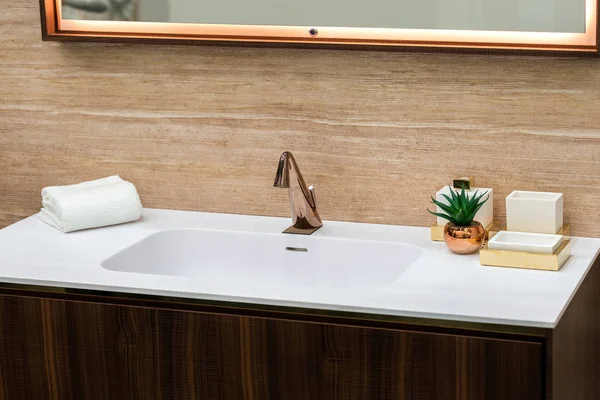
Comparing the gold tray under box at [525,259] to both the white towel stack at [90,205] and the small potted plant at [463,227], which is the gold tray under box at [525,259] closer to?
the small potted plant at [463,227]

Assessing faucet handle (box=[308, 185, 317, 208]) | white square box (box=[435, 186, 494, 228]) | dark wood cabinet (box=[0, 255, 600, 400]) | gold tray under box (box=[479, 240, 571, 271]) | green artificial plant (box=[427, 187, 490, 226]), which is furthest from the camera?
faucet handle (box=[308, 185, 317, 208])

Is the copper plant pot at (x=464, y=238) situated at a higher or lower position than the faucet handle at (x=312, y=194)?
lower

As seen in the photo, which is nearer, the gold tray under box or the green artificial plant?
the gold tray under box

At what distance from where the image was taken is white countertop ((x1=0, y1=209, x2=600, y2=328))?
1736mm

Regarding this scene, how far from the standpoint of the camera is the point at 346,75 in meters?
2.23

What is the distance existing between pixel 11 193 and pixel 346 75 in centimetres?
91

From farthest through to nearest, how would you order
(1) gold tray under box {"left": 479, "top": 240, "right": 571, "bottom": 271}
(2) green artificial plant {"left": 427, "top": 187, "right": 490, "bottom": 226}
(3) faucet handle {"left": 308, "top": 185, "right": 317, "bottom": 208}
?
(3) faucet handle {"left": 308, "top": 185, "right": 317, "bottom": 208}
(2) green artificial plant {"left": 427, "top": 187, "right": 490, "bottom": 226}
(1) gold tray under box {"left": 479, "top": 240, "right": 571, "bottom": 271}

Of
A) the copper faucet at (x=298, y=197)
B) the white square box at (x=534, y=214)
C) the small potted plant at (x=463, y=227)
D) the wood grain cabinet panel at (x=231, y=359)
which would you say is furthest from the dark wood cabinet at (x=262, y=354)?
the copper faucet at (x=298, y=197)

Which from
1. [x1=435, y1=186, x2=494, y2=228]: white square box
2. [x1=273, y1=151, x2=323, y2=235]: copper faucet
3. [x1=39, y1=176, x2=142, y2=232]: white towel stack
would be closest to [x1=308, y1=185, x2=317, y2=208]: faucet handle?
[x1=273, y1=151, x2=323, y2=235]: copper faucet

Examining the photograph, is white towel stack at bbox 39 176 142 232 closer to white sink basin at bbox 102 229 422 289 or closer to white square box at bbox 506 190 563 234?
white sink basin at bbox 102 229 422 289

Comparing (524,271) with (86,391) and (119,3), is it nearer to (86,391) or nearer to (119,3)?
(86,391)

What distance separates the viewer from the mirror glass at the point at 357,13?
2027 mm

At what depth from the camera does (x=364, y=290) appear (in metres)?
1.83

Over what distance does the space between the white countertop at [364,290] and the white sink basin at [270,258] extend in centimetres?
2
